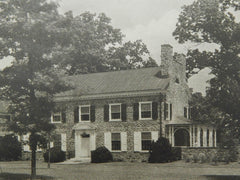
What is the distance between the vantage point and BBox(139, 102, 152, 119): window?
33281 mm

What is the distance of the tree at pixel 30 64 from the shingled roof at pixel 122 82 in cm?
1154

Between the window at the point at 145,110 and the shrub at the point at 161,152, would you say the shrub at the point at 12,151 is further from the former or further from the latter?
the shrub at the point at 161,152

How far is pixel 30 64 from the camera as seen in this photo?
21547 millimetres

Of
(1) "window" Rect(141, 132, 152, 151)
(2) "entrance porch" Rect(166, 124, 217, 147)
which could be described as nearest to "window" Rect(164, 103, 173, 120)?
(2) "entrance porch" Rect(166, 124, 217, 147)

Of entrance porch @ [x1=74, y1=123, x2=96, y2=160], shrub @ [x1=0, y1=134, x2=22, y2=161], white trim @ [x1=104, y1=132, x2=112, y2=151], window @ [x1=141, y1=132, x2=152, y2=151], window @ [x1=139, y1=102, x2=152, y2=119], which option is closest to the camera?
window @ [x1=141, y1=132, x2=152, y2=151]

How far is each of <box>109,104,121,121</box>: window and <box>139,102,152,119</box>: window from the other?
Answer: 77.5 inches

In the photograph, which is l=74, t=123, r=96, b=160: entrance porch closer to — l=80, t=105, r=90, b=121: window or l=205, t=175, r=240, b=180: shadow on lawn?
l=80, t=105, r=90, b=121: window

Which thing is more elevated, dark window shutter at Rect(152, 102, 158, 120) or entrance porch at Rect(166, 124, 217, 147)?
dark window shutter at Rect(152, 102, 158, 120)

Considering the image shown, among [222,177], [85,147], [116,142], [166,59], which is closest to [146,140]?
[116,142]

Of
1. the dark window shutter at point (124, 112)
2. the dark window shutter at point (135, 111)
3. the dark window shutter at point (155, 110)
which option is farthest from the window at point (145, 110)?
the dark window shutter at point (124, 112)

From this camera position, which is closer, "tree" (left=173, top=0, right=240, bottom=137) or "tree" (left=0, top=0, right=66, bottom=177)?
"tree" (left=0, top=0, right=66, bottom=177)

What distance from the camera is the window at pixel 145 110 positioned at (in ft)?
109

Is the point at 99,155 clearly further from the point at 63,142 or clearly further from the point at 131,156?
the point at 63,142

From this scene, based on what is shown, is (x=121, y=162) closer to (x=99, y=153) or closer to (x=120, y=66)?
(x=99, y=153)
